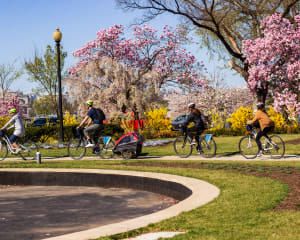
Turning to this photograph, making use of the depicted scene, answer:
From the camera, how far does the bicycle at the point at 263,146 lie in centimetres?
1256

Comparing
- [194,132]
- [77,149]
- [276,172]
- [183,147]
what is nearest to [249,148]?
[194,132]

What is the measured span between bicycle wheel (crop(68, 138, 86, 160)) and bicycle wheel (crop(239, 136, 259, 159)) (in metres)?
5.09

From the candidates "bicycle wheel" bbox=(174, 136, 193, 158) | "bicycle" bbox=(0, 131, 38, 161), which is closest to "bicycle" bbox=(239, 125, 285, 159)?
"bicycle wheel" bbox=(174, 136, 193, 158)

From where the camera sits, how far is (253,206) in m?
6.06

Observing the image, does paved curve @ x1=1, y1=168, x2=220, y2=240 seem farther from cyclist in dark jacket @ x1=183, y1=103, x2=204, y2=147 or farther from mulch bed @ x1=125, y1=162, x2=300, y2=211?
cyclist in dark jacket @ x1=183, y1=103, x2=204, y2=147

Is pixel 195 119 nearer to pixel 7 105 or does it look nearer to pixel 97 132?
pixel 97 132

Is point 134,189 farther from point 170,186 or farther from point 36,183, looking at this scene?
point 36,183

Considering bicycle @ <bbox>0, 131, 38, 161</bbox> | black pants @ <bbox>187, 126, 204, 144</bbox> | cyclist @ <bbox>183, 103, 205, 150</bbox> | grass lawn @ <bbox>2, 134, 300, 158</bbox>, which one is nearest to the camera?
cyclist @ <bbox>183, 103, 205, 150</bbox>

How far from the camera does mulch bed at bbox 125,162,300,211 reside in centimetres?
631

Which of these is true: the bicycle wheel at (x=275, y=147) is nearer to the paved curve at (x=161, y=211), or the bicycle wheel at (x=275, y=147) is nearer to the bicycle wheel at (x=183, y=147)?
the bicycle wheel at (x=183, y=147)

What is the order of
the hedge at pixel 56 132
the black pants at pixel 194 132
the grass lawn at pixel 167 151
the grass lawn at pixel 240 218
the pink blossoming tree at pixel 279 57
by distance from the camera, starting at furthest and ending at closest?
the hedge at pixel 56 132 < the pink blossoming tree at pixel 279 57 < the grass lawn at pixel 167 151 < the black pants at pixel 194 132 < the grass lawn at pixel 240 218

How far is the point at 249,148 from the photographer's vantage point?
13031mm

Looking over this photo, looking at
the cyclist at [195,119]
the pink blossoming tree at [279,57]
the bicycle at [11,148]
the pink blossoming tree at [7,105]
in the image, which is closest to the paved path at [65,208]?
the bicycle at [11,148]

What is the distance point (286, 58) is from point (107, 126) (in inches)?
364
